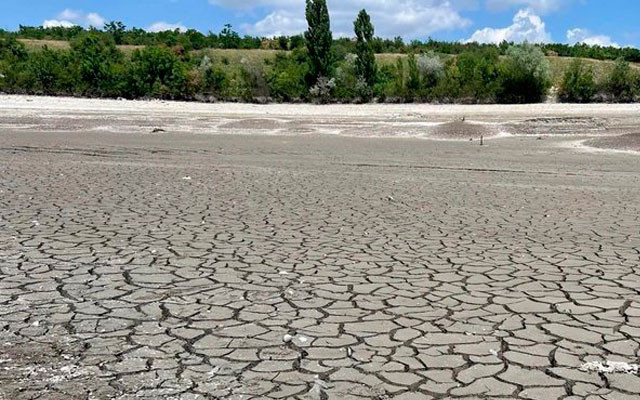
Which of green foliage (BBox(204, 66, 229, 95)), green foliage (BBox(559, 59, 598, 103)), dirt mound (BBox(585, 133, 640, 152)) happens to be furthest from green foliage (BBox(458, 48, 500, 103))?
dirt mound (BBox(585, 133, 640, 152))

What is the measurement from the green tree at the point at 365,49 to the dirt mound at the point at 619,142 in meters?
29.1

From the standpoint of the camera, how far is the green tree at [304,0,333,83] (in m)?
53.4

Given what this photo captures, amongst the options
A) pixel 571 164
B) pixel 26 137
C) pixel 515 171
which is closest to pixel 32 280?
pixel 515 171

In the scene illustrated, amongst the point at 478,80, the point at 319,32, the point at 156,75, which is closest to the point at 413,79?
the point at 478,80

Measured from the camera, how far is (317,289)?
5832mm

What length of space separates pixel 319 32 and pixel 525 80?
16.5 meters

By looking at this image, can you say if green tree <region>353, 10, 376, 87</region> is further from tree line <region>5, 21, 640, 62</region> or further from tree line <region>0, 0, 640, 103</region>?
tree line <region>5, 21, 640, 62</region>

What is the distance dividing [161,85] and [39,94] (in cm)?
905

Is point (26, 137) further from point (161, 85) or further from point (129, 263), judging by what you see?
point (161, 85)

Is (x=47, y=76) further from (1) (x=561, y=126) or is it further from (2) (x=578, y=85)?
(1) (x=561, y=126)

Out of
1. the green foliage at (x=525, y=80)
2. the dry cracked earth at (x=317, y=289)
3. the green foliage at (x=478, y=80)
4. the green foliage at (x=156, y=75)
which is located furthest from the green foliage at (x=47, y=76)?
the dry cracked earth at (x=317, y=289)

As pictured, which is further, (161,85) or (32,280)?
(161,85)

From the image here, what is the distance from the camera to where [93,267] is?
648cm

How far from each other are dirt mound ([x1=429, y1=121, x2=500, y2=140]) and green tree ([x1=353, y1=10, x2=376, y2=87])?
76.8 ft
